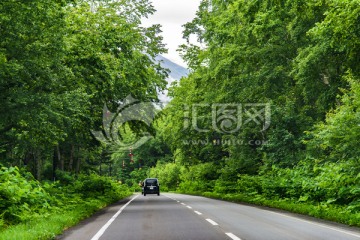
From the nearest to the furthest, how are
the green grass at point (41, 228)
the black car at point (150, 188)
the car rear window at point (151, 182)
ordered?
the green grass at point (41, 228), the black car at point (150, 188), the car rear window at point (151, 182)

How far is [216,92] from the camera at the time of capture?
104ft

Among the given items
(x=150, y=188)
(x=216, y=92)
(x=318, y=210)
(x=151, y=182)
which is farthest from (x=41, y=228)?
(x=151, y=182)

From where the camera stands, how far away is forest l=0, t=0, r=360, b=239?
1448 centimetres

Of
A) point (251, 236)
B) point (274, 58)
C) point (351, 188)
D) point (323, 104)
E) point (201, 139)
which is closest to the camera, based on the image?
point (251, 236)

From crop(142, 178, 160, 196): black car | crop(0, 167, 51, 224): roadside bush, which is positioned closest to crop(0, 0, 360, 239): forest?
crop(0, 167, 51, 224): roadside bush

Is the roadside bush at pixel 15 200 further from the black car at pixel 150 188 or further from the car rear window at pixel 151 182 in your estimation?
the car rear window at pixel 151 182

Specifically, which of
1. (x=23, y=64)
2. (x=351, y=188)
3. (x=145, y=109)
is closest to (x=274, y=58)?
(x=145, y=109)

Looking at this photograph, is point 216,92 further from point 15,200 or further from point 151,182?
point 15,200

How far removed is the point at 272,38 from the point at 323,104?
560cm

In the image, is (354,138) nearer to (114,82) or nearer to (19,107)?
(114,82)

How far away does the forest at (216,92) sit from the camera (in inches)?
570

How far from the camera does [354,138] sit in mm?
15938

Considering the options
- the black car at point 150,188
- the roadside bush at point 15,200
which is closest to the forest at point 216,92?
the roadside bush at point 15,200

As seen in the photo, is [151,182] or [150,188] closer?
[150,188]
